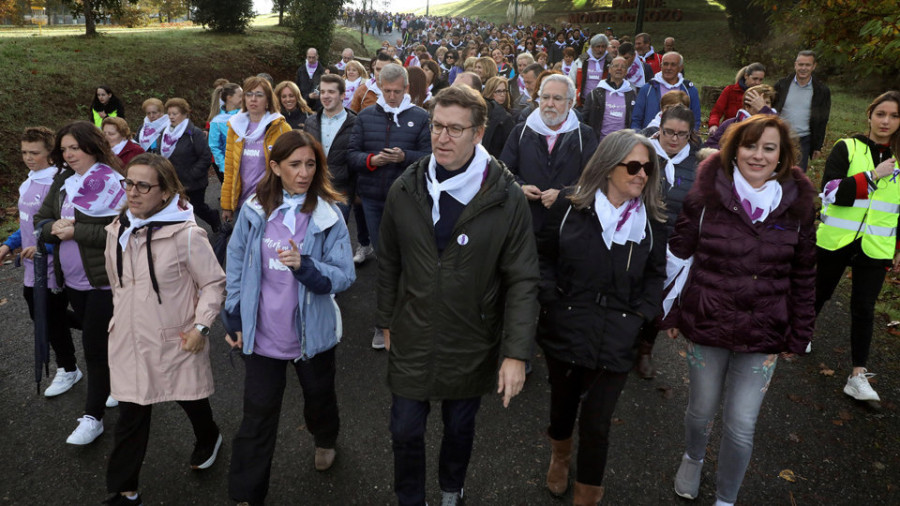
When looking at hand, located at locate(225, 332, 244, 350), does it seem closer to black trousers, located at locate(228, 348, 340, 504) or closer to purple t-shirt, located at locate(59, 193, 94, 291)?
black trousers, located at locate(228, 348, 340, 504)

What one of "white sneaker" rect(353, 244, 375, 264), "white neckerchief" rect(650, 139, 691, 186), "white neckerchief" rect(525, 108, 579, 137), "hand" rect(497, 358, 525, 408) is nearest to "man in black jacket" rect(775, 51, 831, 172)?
"white neckerchief" rect(650, 139, 691, 186)

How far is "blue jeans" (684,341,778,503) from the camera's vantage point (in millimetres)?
3133

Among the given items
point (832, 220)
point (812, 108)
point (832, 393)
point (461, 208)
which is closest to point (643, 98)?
point (812, 108)

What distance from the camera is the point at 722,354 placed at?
127 inches

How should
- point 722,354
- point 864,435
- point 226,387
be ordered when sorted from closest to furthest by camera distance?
point 722,354 → point 864,435 → point 226,387

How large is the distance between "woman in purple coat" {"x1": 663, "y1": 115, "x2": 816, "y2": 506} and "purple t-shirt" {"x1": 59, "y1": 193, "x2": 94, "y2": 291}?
3.96 m

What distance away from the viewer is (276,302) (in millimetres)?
3246

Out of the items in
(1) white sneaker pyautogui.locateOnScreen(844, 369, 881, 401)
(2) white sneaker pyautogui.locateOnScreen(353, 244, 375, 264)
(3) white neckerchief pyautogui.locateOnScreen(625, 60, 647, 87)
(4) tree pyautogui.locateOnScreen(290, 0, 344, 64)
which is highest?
(4) tree pyautogui.locateOnScreen(290, 0, 344, 64)

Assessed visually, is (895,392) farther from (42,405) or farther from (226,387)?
(42,405)

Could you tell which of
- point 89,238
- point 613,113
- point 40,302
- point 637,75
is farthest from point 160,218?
point 637,75

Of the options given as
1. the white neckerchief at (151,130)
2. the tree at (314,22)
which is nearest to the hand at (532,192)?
the white neckerchief at (151,130)

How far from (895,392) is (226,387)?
5734 millimetres

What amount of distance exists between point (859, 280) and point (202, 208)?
293 inches

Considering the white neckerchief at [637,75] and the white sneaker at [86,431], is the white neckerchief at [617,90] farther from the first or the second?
the white sneaker at [86,431]
